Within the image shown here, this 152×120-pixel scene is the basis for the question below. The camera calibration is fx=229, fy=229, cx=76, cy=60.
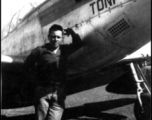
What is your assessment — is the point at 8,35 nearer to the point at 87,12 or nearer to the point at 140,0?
the point at 87,12

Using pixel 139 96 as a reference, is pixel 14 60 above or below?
above

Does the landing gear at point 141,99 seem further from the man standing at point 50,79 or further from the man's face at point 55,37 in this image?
the man's face at point 55,37

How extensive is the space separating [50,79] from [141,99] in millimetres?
1788

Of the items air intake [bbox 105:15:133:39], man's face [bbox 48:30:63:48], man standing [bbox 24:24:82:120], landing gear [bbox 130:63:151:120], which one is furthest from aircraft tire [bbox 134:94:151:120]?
man's face [bbox 48:30:63:48]

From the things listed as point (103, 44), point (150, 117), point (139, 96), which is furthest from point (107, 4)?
point (150, 117)

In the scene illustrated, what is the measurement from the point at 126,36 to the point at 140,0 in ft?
1.66

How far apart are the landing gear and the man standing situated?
1.54 meters

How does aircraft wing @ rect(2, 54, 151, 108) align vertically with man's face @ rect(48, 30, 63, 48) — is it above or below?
below

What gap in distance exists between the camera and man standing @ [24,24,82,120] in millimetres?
2689

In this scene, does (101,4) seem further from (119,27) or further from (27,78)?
(27,78)

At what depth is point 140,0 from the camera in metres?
2.86

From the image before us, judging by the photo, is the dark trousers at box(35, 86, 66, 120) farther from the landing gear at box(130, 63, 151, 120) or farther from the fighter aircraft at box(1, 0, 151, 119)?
the landing gear at box(130, 63, 151, 120)

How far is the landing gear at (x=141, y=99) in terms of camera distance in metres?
3.69

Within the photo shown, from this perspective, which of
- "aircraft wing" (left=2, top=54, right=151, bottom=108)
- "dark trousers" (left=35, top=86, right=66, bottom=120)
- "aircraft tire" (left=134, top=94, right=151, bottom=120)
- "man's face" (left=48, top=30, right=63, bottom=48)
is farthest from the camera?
"aircraft wing" (left=2, top=54, right=151, bottom=108)
